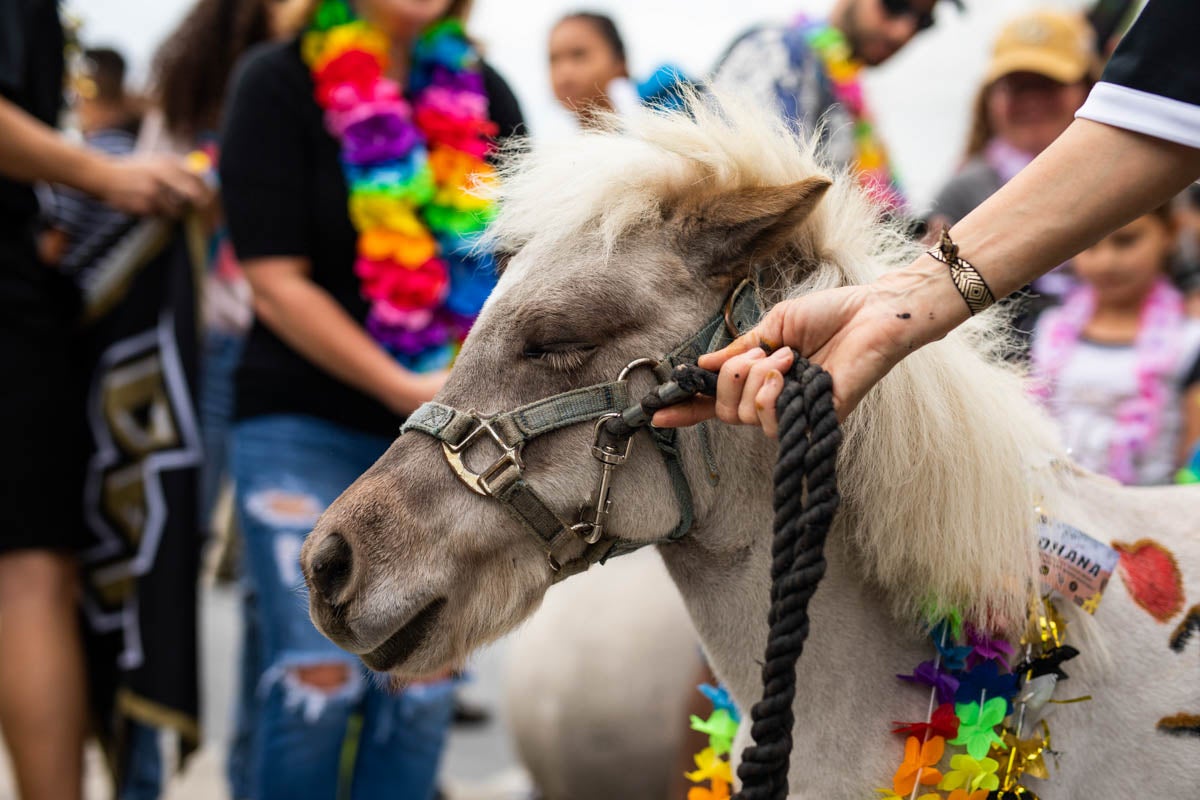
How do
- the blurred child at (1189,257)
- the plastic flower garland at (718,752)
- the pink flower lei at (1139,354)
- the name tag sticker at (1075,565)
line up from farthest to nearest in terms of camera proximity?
the blurred child at (1189,257) → the pink flower lei at (1139,354) → the plastic flower garland at (718,752) → the name tag sticker at (1075,565)

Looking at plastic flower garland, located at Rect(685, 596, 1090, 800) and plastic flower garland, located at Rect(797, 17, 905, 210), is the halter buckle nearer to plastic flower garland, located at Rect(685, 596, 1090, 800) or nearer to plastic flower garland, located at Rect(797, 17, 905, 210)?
plastic flower garland, located at Rect(685, 596, 1090, 800)

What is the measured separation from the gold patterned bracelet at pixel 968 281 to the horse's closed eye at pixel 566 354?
56cm

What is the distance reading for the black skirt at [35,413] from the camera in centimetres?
296

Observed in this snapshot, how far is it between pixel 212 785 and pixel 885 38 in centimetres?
389

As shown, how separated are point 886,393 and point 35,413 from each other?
97.4 inches

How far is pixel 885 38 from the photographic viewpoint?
3.45 m

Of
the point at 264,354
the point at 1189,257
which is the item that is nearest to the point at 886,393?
the point at 264,354

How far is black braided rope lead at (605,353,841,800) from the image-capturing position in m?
1.38

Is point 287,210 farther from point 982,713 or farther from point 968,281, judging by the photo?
point 982,713

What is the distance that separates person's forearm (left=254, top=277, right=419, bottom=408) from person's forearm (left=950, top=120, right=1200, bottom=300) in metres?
1.74

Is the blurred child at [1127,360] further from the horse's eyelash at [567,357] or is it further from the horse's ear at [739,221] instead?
the horse's eyelash at [567,357]

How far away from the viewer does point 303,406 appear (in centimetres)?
295

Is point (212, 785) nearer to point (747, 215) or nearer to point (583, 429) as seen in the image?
point (583, 429)

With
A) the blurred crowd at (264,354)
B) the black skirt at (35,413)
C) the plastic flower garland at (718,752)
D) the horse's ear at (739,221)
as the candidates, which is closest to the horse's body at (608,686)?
the blurred crowd at (264,354)
